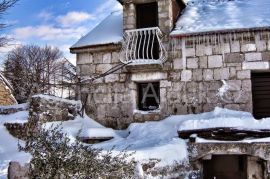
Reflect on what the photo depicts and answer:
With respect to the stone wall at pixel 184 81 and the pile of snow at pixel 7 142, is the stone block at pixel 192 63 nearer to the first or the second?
the stone wall at pixel 184 81

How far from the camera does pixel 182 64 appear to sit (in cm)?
983

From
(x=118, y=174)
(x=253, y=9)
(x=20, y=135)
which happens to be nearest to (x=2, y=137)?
(x=20, y=135)

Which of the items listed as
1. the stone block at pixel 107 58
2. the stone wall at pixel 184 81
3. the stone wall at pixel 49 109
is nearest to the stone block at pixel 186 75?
the stone wall at pixel 184 81

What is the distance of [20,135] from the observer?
27.3ft

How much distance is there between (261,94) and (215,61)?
4.88 ft

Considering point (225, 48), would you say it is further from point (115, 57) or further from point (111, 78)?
point (111, 78)

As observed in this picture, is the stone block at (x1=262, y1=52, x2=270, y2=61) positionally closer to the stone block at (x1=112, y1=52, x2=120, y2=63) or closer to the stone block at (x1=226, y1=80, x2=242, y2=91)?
the stone block at (x1=226, y1=80, x2=242, y2=91)

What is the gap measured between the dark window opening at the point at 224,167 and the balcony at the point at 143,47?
2954 millimetres

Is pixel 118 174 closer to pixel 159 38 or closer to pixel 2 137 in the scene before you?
pixel 2 137

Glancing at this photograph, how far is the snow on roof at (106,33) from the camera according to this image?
10.5 metres

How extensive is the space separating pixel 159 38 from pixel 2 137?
190 inches

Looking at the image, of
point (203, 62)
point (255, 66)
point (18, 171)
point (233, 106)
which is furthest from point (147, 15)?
point (18, 171)

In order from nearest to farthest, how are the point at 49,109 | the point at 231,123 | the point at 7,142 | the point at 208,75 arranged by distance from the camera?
the point at 231,123 → the point at 7,142 → the point at 49,109 → the point at 208,75

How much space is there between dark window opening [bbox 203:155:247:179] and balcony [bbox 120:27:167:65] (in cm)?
295
